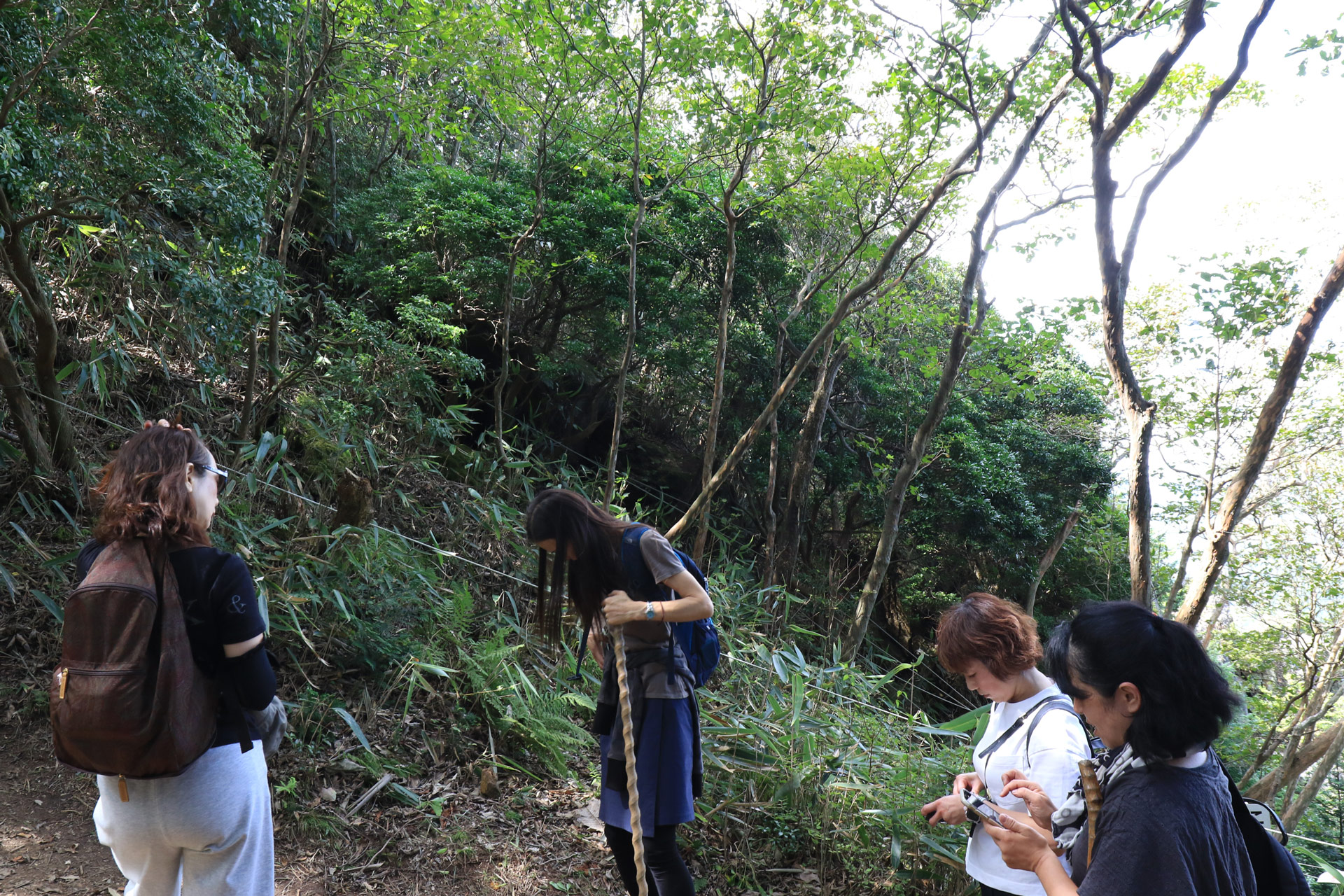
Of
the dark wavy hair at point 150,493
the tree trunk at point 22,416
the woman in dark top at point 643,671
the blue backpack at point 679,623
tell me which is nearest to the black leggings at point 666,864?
the woman in dark top at point 643,671

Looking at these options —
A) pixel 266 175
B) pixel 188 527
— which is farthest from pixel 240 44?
pixel 188 527

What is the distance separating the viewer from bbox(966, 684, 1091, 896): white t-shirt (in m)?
1.81

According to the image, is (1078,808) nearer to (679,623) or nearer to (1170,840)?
(1170,840)

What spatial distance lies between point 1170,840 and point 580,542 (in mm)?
1617

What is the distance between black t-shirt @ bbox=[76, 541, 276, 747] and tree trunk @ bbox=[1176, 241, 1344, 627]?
455 cm

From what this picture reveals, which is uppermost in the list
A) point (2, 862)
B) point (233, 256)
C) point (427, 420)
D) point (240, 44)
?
point (240, 44)

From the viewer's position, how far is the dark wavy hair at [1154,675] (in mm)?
1269

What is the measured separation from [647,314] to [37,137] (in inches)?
245

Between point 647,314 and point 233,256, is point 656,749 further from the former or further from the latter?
point 647,314

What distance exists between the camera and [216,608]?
68.0 inches

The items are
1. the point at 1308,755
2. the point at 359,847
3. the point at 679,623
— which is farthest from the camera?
the point at 1308,755

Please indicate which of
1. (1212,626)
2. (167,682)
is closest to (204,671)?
(167,682)

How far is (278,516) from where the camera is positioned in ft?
16.9

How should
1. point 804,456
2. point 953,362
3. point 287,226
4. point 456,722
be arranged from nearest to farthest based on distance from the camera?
point 456,722, point 287,226, point 953,362, point 804,456
